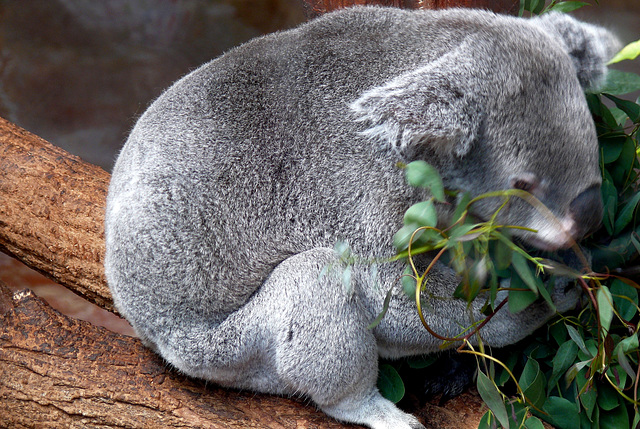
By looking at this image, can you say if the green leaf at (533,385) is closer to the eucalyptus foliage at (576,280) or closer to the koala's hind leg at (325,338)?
the eucalyptus foliage at (576,280)

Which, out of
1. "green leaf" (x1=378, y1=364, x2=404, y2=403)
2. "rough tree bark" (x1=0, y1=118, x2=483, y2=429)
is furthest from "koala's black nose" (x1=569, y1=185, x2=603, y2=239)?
"green leaf" (x1=378, y1=364, x2=404, y2=403)

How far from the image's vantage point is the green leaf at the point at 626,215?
1854 millimetres

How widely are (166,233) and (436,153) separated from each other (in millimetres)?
984

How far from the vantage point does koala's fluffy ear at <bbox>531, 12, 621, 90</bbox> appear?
2.04 m

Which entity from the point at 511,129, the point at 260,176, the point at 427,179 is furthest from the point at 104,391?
the point at 511,129

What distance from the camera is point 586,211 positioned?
174cm

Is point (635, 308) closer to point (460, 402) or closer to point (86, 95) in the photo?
point (460, 402)

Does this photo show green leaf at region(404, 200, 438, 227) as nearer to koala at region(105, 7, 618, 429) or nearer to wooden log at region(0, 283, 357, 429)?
koala at region(105, 7, 618, 429)

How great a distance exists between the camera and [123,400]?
208 centimetres

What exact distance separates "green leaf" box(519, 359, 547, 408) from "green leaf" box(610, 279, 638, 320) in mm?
319

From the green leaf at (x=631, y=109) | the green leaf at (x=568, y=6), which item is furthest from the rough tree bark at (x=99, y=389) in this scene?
the green leaf at (x=568, y=6)

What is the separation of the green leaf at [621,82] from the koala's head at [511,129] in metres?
0.12

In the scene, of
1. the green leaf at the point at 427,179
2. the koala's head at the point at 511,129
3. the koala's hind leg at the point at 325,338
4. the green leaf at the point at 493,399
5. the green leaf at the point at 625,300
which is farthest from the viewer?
the koala's hind leg at the point at 325,338

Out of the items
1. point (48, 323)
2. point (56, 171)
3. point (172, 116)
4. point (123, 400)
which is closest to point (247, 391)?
point (123, 400)
